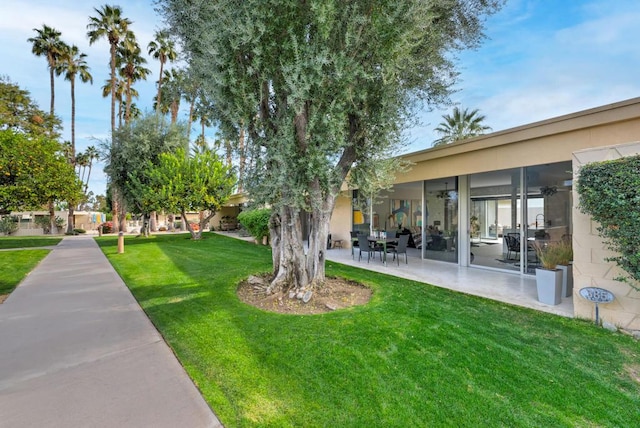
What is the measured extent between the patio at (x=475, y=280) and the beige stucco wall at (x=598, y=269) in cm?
47

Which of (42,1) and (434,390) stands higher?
(42,1)

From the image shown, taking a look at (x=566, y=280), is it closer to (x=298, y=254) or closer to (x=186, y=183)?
(x=298, y=254)

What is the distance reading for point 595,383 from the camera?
2877 millimetres

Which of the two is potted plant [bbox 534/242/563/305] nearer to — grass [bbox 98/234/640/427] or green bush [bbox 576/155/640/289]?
grass [bbox 98/234/640/427]

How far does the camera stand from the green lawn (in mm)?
6668

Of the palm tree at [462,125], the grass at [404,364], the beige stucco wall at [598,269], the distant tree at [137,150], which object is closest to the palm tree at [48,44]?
the distant tree at [137,150]

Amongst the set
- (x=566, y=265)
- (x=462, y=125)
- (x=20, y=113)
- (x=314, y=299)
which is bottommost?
(x=314, y=299)

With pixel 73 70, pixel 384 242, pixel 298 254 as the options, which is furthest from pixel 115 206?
pixel 298 254

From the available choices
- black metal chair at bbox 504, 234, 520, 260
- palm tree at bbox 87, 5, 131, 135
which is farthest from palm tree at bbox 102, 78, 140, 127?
black metal chair at bbox 504, 234, 520, 260

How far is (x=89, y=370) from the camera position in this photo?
3.04m

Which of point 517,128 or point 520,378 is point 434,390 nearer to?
point 520,378

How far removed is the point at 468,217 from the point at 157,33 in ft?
30.8

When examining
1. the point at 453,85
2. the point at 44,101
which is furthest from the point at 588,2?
the point at 44,101

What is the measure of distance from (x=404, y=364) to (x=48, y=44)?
3268 centimetres
